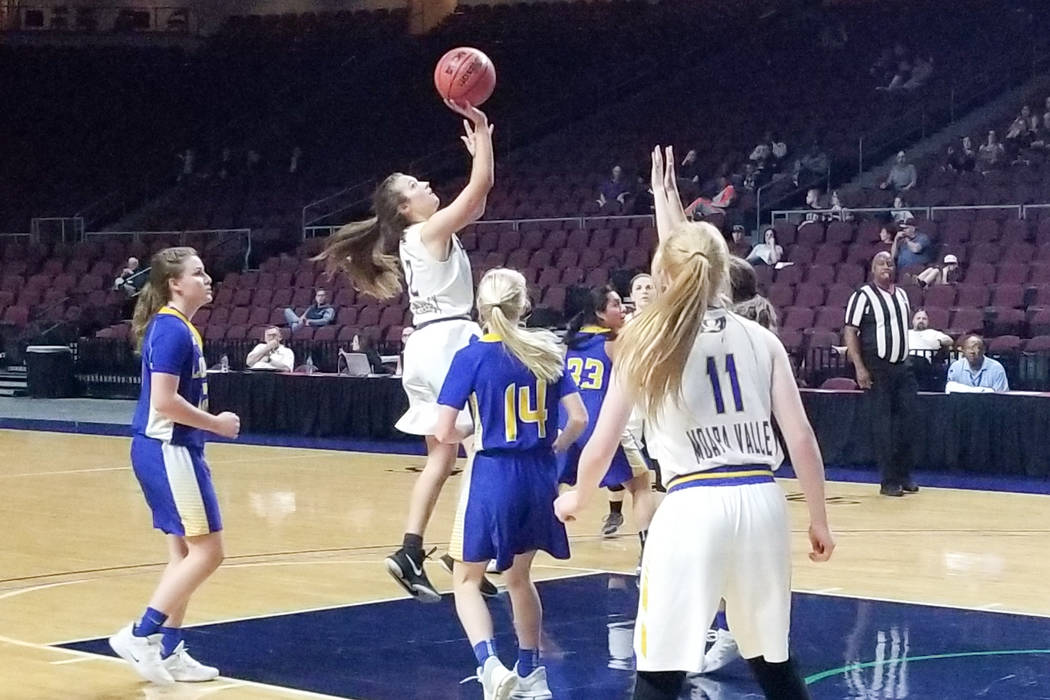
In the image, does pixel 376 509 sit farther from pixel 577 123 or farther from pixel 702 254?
pixel 577 123

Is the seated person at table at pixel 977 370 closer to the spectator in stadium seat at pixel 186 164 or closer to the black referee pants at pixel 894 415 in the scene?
the black referee pants at pixel 894 415

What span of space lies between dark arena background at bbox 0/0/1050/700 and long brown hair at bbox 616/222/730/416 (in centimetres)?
191

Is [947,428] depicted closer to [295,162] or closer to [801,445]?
[801,445]

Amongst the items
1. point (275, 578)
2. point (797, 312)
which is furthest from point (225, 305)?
point (275, 578)

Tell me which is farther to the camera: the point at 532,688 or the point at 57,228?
the point at 57,228

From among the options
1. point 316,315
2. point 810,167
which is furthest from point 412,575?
point 810,167

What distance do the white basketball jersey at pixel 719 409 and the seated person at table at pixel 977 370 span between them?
9.02m

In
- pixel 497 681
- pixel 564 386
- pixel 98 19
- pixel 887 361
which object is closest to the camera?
pixel 497 681

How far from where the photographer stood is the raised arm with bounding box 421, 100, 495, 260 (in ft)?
20.1

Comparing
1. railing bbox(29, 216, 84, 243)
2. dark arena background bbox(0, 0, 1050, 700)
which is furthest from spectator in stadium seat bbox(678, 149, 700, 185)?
railing bbox(29, 216, 84, 243)

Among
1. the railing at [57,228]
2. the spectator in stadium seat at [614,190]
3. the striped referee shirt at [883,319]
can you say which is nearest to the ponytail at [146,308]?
the striped referee shirt at [883,319]

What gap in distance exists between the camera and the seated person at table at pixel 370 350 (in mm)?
16062

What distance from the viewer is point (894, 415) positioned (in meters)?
11.2

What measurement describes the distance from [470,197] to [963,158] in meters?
13.5
